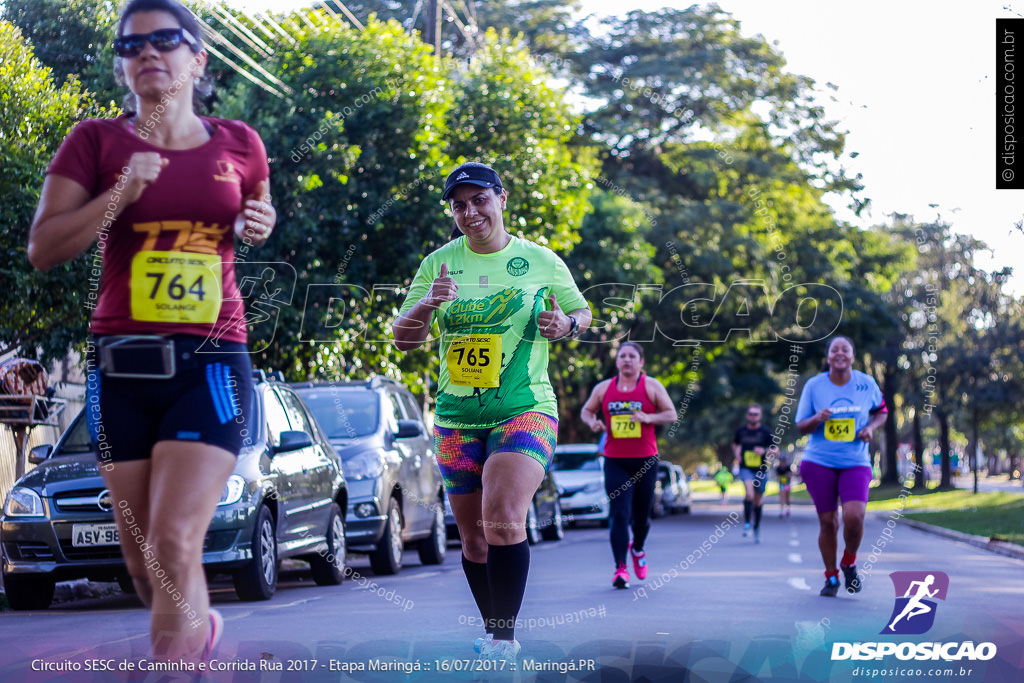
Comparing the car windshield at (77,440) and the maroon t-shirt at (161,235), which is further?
the car windshield at (77,440)

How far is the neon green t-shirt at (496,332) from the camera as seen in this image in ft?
19.0

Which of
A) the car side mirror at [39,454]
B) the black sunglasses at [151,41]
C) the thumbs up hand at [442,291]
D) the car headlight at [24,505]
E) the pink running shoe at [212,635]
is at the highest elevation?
the black sunglasses at [151,41]

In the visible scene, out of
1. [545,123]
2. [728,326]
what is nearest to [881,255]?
[728,326]

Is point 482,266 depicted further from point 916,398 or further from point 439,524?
point 916,398

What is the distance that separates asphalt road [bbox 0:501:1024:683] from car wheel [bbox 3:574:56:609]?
0.13 meters

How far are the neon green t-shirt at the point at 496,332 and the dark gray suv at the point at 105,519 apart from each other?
344 cm

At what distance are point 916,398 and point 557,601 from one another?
41382 millimetres

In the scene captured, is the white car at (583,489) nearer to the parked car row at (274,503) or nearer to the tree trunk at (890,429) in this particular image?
the parked car row at (274,503)

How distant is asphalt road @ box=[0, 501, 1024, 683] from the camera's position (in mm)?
5984

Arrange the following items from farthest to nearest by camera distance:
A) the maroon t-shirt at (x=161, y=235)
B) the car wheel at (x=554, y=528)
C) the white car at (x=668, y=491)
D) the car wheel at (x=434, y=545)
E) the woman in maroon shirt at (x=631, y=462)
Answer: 1. the white car at (x=668, y=491)
2. the car wheel at (x=554, y=528)
3. the car wheel at (x=434, y=545)
4. the woman in maroon shirt at (x=631, y=462)
5. the maroon t-shirt at (x=161, y=235)

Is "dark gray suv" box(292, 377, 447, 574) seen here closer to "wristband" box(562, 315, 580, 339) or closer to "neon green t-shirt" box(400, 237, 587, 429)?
"neon green t-shirt" box(400, 237, 587, 429)

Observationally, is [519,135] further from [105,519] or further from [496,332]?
[496,332]

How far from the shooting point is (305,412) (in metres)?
11.7

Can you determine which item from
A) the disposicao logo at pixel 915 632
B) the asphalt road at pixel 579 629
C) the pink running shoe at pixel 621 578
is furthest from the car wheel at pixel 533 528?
the disposicao logo at pixel 915 632
